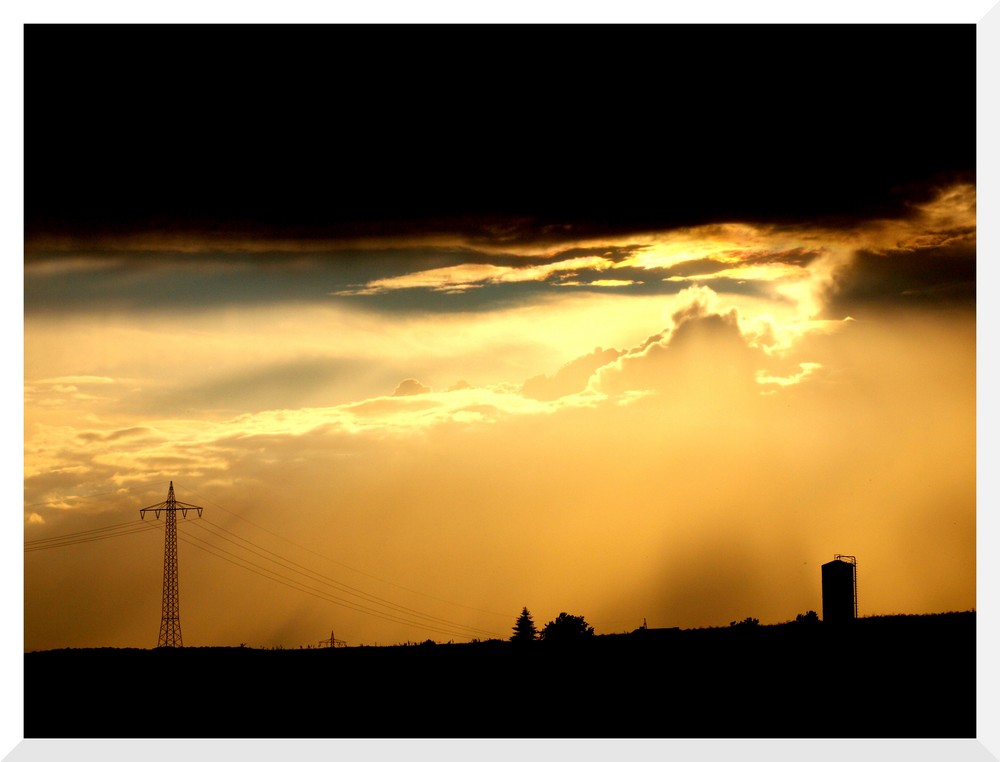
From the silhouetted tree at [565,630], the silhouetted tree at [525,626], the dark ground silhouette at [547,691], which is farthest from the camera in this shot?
the silhouetted tree at [525,626]

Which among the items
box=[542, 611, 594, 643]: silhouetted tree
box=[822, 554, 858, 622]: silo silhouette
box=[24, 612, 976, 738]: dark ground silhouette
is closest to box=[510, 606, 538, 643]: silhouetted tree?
box=[542, 611, 594, 643]: silhouetted tree

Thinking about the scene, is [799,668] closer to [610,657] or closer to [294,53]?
[610,657]

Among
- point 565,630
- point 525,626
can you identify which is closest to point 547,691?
point 565,630

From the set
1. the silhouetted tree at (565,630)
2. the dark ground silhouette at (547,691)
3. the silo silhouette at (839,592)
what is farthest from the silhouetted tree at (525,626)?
the silo silhouette at (839,592)

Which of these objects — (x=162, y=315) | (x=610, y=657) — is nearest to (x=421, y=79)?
(x=162, y=315)

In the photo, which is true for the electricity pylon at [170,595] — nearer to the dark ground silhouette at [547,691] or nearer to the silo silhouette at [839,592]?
the dark ground silhouette at [547,691]

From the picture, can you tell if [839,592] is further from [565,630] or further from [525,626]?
[525,626]

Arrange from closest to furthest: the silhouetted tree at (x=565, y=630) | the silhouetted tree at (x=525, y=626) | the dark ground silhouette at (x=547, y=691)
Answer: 1. the dark ground silhouette at (x=547, y=691)
2. the silhouetted tree at (x=565, y=630)
3. the silhouetted tree at (x=525, y=626)

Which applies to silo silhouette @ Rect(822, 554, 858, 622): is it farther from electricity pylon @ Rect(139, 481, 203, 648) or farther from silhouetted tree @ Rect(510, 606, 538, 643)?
electricity pylon @ Rect(139, 481, 203, 648)
